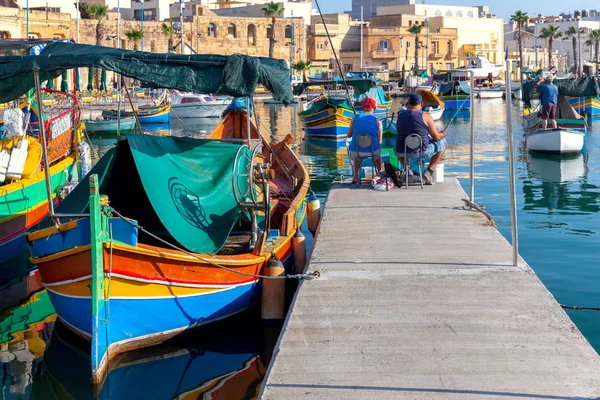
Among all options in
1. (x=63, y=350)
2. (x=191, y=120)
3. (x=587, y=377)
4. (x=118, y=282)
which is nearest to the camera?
(x=587, y=377)

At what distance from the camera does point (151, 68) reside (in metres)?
9.38

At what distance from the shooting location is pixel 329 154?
29469 millimetres

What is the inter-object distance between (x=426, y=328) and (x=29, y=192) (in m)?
9.46

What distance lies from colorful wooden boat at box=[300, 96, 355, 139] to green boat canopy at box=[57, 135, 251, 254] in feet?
75.8

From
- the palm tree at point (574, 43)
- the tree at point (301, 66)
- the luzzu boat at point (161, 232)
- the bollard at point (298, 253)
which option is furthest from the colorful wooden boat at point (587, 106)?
the tree at point (301, 66)

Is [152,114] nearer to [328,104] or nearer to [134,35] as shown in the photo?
[328,104]

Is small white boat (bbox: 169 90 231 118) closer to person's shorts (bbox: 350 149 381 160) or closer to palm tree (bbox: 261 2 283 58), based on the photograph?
palm tree (bbox: 261 2 283 58)

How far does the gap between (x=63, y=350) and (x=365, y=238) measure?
3.81 metres

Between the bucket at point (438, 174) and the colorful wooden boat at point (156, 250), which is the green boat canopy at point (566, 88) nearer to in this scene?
the bucket at point (438, 174)

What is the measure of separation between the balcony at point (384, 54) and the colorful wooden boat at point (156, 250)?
8029 centimetres

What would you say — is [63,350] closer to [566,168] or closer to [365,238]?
[365,238]

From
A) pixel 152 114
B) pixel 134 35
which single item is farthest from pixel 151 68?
pixel 134 35

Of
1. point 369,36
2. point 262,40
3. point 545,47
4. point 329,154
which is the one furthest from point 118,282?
point 545,47

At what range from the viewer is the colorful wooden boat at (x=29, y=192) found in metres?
14.1
